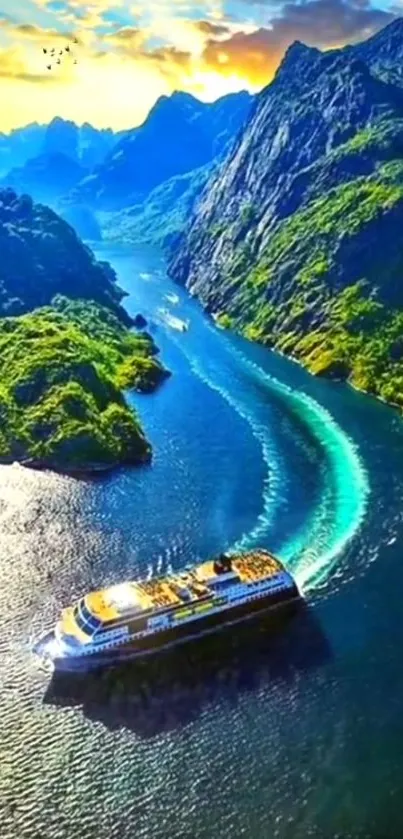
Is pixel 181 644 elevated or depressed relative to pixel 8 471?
elevated

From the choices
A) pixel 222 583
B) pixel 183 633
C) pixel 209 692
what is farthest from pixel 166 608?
pixel 209 692

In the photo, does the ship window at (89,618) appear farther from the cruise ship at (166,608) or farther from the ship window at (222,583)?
the ship window at (222,583)

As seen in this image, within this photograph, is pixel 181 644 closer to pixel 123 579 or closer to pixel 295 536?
pixel 123 579

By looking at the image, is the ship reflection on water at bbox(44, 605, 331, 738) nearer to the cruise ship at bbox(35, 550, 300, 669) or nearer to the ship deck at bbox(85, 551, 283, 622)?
the cruise ship at bbox(35, 550, 300, 669)

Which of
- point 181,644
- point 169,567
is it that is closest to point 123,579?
point 169,567

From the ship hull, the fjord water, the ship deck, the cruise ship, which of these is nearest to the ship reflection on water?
the fjord water

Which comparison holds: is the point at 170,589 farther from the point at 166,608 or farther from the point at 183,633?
the point at 183,633

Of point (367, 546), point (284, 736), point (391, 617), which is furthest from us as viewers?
point (367, 546)
